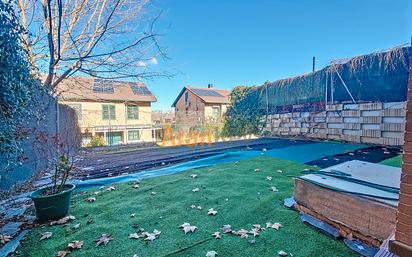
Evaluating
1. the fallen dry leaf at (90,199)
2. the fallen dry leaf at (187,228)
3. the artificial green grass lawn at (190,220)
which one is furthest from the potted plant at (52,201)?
the fallen dry leaf at (187,228)

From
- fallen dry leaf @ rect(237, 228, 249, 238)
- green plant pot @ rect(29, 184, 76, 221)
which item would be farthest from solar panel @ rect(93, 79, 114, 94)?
fallen dry leaf @ rect(237, 228, 249, 238)

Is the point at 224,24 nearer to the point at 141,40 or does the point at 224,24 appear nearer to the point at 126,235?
the point at 141,40

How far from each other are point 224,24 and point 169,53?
6.25m

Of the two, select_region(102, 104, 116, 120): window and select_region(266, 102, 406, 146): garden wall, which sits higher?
select_region(102, 104, 116, 120): window

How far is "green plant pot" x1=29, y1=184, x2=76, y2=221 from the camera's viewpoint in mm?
2480

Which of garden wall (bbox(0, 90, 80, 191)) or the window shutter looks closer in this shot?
garden wall (bbox(0, 90, 80, 191))

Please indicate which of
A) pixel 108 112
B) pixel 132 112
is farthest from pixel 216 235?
pixel 132 112

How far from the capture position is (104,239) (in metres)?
2.11

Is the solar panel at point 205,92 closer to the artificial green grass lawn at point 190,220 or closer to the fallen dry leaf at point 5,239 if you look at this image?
the artificial green grass lawn at point 190,220

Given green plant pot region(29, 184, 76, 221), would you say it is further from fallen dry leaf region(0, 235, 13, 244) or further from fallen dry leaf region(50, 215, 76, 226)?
fallen dry leaf region(0, 235, 13, 244)

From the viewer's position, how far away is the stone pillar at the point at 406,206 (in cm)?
125

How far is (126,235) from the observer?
2.20 meters

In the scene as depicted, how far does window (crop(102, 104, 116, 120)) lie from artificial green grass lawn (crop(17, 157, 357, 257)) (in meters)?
12.9

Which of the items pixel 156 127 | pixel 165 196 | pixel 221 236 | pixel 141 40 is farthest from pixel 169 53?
pixel 156 127
